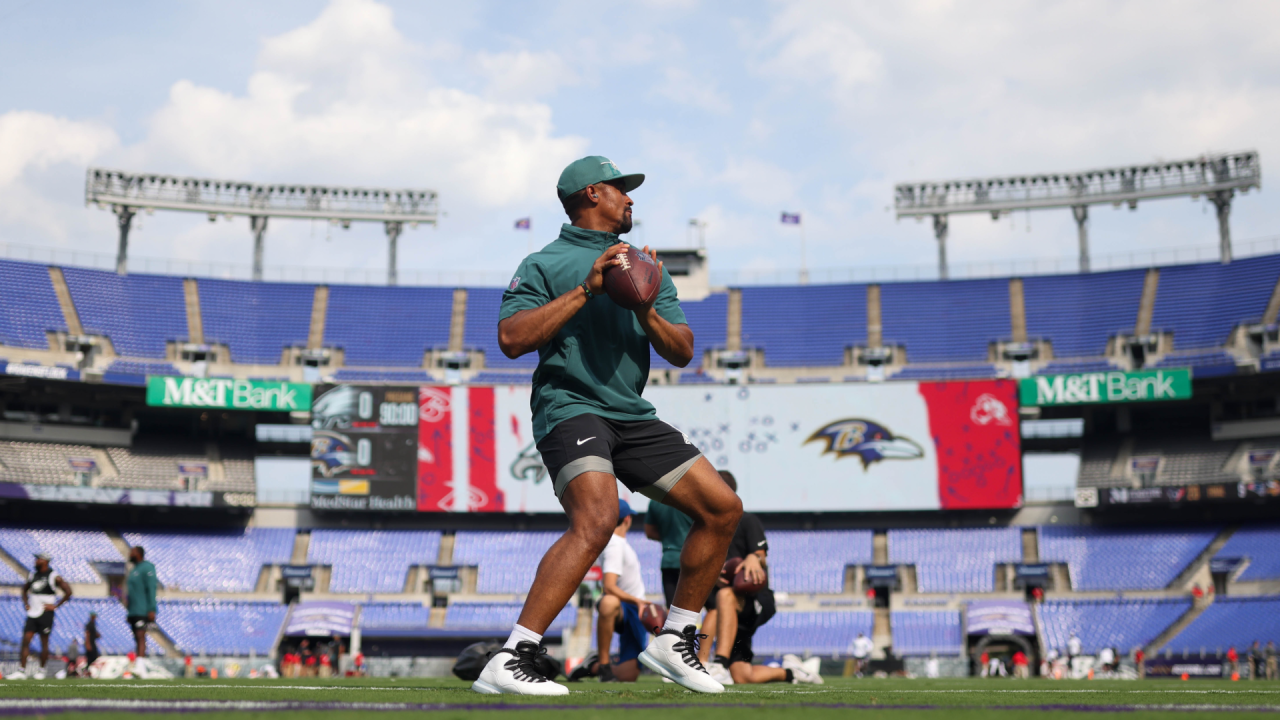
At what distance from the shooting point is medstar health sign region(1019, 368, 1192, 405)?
37125 mm

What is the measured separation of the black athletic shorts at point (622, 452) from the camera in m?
4.61

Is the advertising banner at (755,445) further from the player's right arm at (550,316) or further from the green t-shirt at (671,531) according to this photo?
the player's right arm at (550,316)

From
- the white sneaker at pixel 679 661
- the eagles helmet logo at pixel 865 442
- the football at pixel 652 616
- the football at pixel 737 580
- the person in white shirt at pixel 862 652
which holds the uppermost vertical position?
the eagles helmet logo at pixel 865 442

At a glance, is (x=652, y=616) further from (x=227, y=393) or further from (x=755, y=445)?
(x=227, y=393)

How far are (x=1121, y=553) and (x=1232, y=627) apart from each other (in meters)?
5.38

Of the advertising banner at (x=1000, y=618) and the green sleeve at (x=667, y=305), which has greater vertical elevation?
the green sleeve at (x=667, y=305)

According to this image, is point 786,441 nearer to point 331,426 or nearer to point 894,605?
point 894,605

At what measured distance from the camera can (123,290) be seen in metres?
42.8

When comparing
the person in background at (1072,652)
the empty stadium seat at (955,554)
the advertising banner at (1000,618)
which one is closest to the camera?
the person in background at (1072,652)

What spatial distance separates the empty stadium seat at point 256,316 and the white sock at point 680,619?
40.1 metres

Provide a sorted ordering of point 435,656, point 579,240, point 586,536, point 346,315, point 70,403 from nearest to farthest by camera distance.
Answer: point 586,536
point 579,240
point 435,656
point 70,403
point 346,315

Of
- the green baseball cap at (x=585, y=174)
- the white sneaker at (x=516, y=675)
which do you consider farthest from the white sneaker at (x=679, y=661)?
the green baseball cap at (x=585, y=174)

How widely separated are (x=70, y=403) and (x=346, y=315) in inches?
419

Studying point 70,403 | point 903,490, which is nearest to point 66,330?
point 70,403
